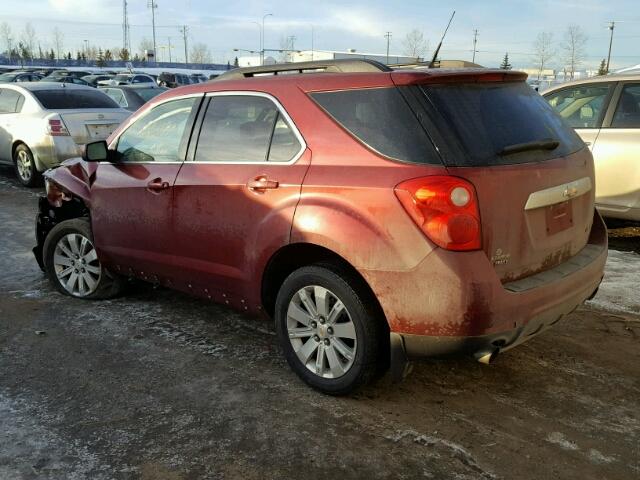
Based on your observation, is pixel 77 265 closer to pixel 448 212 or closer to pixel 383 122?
pixel 383 122

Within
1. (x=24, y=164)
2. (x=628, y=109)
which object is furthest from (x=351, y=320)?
(x=24, y=164)

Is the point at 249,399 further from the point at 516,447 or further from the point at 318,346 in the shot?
the point at 516,447

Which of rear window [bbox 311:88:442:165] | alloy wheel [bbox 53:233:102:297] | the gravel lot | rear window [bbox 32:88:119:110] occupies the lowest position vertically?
the gravel lot

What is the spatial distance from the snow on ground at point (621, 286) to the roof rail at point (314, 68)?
9.18 ft

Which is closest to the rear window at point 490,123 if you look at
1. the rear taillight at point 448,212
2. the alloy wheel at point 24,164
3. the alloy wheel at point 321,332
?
the rear taillight at point 448,212

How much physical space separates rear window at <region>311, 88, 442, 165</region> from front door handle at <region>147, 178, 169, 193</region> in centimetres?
131

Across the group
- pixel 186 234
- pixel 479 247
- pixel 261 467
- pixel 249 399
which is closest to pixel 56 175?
pixel 186 234

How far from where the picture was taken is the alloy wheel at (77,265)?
4.88 meters

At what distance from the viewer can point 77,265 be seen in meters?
4.96

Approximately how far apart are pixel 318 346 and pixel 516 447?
3.66 ft

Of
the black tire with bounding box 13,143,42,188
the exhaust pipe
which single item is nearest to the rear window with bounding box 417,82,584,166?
the exhaust pipe

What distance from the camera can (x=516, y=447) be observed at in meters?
2.95

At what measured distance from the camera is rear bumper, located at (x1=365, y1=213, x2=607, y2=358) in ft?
9.29

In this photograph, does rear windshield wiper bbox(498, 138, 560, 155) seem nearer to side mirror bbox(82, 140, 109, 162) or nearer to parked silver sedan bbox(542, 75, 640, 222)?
side mirror bbox(82, 140, 109, 162)
